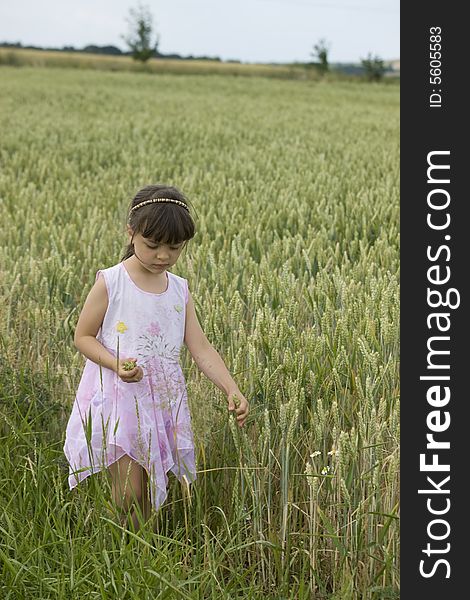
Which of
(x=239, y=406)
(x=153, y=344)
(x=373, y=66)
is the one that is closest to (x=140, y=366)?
(x=153, y=344)

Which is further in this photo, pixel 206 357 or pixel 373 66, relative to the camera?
pixel 373 66

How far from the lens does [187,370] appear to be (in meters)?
2.81

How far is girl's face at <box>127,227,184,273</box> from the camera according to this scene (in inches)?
85.5

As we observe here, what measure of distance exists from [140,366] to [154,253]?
0.30 m

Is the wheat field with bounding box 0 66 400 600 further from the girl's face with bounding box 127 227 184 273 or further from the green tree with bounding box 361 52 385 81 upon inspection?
the green tree with bounding box 361 52 385 81

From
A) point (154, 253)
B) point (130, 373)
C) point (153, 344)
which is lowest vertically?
point (130, 373)

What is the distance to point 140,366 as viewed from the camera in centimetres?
225

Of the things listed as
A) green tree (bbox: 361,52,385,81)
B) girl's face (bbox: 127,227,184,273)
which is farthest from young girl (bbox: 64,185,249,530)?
green tree (bbox: 361,52,385,81)

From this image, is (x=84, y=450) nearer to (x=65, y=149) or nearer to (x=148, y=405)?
(x=148, y=405)

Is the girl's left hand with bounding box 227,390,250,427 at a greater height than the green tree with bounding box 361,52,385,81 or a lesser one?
lesser

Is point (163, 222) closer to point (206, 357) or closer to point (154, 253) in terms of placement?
point (154, 253)

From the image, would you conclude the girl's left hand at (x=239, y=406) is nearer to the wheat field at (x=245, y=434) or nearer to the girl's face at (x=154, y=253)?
the wheat field at (x=245, y=434)

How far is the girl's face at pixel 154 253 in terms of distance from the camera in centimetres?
217

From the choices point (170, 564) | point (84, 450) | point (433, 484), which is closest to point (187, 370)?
point (84, 450)
